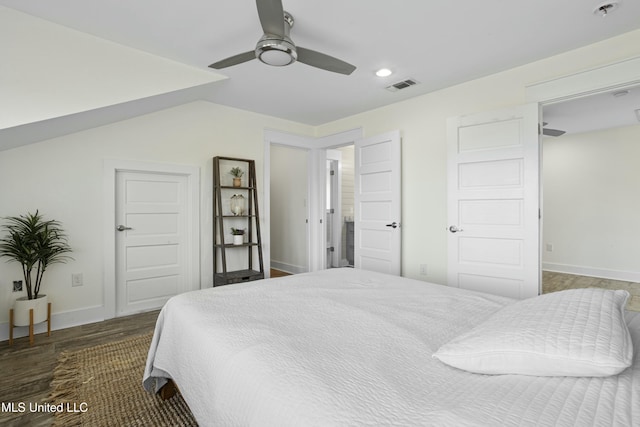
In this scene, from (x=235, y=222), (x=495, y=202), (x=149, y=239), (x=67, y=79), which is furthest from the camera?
(x=235, y=222)

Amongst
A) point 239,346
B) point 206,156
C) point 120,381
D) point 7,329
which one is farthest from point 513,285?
point 7,329

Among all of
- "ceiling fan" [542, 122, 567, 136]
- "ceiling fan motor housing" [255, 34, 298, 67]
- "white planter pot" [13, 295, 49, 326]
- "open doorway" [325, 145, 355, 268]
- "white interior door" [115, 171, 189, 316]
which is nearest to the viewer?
"ceiling fan motor housing" [255, 34, 298, 67]

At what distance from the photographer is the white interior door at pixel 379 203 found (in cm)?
379

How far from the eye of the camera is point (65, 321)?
3.03m

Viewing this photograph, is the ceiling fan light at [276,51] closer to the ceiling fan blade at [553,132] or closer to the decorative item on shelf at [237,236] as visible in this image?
the decorative item on shelf at [237,236]

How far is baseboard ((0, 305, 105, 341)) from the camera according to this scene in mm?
2734

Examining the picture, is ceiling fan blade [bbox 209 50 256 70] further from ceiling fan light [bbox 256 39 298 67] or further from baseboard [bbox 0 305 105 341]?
baseboard [bbox 0 305 105 341]

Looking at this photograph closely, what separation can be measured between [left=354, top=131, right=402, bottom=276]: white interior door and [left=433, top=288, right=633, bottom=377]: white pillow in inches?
107

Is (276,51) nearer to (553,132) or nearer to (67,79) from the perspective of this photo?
(67,79)

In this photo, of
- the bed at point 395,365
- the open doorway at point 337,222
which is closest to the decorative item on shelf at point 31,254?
the bed at point 395,365

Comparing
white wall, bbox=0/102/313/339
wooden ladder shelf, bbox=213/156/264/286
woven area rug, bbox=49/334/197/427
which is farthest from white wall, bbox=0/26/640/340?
woven area rug, bbox=49/334/197/427

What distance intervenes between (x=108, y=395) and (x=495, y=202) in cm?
335

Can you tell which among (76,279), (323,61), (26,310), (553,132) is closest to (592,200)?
(553,132)

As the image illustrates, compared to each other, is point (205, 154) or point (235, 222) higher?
point (205, 154)
